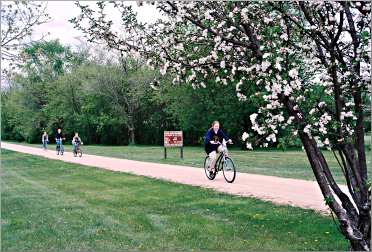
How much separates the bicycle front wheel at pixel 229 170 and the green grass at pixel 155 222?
1.46 metres

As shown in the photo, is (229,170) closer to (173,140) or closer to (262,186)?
(262,186)

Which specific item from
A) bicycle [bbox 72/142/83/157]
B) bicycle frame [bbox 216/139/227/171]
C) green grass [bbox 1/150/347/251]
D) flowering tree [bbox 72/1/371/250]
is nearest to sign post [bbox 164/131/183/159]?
bicycle [bbox 72/142/83/157]

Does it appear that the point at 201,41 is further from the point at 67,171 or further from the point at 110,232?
the point at 67,171

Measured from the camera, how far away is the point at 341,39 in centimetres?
607

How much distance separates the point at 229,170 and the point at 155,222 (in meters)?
6.10

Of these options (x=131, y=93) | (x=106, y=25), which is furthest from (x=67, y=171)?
(x=131, y=93)

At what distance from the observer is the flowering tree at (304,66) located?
5891mm

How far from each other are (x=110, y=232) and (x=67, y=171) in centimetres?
1272

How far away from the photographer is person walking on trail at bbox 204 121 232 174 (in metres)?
14.5

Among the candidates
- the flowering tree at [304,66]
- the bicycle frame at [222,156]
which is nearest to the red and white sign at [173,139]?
Result: the bicycle frame at [222,156]

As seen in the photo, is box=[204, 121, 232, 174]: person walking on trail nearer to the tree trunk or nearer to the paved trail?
the paved trail

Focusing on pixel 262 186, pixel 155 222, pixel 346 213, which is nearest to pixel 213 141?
pixel 262 186

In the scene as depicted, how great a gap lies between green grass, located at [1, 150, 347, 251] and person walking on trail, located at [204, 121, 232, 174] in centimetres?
162

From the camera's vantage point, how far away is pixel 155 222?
870cm
